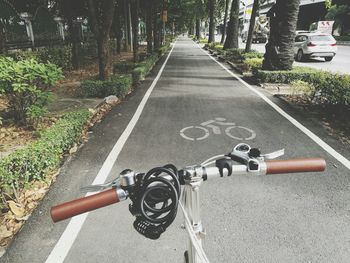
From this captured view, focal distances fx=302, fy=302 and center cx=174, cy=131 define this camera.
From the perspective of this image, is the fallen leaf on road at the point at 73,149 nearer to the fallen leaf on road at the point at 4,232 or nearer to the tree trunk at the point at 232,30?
the fallen leaf on road at the point at 4,232

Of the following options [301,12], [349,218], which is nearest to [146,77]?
[349,218]

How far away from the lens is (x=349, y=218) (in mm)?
3693

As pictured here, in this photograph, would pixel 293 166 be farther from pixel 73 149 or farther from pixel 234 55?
pixel 234 55

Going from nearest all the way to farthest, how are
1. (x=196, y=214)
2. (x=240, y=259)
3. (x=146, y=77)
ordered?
1. (x=196, y=214)
2. (x=240, y=259)
3. (x=146, y=77)

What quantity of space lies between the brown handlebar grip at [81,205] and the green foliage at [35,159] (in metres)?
2.87

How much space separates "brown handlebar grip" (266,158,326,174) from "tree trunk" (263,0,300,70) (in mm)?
11718

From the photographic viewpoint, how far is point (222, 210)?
3.85 meters

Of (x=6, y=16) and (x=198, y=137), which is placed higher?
(x=6, y=16)

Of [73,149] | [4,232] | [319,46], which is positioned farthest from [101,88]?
[319,46]

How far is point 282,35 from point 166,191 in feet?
40.8

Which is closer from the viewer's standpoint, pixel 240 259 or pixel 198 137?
pixel 240 259

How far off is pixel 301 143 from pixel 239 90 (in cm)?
567

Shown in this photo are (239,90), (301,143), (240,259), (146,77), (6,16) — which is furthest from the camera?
(6,16)

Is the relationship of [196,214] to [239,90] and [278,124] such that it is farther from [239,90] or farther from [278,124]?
[239,90]
